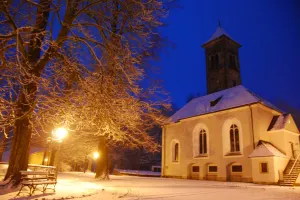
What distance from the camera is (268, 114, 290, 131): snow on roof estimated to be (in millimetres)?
23406

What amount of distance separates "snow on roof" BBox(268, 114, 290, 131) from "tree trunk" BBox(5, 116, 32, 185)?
72.3 feet

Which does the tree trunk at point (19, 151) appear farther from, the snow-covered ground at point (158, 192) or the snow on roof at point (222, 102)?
the snow on roof at point (222, 102)

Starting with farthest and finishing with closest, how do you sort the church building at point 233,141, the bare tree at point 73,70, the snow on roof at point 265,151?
the church building at point 233,141
the snow on roof at point 265,151
the bare tree at point 73,70

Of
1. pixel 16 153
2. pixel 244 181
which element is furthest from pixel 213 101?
pixel 16 153

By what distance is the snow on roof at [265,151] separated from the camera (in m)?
20.5

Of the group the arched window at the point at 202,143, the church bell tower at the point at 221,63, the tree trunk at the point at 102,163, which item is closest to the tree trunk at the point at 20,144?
the tree trunk at the point at 102,163

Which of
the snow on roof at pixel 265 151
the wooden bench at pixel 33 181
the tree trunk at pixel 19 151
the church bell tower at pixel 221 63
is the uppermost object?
the church bell tower at pixel 221 63

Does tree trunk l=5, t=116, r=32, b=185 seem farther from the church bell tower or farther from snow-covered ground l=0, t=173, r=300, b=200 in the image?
the church bell tower

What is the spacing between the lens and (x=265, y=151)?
20.8 m

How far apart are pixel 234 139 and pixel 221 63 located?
18.3m

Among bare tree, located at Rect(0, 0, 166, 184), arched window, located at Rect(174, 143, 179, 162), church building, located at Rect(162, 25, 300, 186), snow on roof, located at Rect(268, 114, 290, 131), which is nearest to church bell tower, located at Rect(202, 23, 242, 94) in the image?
church building, located at Rect(162, 25, 300, 186)

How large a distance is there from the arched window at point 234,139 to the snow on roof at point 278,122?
320cm

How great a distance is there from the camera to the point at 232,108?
2492 centimetres

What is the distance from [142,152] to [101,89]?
4203 cm
